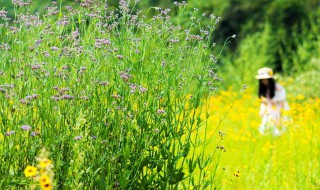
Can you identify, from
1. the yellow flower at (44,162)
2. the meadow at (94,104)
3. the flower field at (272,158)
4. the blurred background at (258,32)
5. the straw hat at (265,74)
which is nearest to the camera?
the yellow flower at (44,162)

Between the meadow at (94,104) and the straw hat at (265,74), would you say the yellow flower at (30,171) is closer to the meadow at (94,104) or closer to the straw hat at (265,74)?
the meadow at (94,104)

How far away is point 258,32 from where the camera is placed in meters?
13.5

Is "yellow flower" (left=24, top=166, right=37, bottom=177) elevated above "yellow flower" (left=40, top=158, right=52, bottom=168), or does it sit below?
below

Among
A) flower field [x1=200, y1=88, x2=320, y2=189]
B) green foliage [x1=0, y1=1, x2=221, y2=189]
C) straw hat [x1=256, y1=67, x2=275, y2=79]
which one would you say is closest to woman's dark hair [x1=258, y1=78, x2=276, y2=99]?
straw hat [x1=256, y1=67, x2=275, y2=79]

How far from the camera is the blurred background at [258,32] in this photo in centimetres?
1184

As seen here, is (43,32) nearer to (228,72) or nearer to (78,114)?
(78,114)

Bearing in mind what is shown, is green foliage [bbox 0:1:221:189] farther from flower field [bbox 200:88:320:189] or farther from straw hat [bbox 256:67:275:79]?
straw hat [bbox 256:67:275:79]

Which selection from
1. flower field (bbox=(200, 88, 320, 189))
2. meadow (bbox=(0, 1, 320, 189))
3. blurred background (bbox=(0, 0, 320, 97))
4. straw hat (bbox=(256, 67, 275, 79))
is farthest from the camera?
blurred background (bbox=(0, 0, 320, 97))

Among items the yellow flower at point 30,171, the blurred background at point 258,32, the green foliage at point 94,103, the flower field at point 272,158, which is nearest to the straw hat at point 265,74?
the flower field at point 272,158

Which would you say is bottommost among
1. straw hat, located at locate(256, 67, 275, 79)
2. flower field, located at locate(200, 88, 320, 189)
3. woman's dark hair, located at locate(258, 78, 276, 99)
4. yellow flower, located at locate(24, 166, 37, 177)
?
flower field, located at locate(200, 88, 320, 189)

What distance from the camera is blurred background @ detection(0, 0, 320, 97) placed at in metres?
11.8

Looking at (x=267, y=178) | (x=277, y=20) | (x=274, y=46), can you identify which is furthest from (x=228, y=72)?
(x=267, y=178)

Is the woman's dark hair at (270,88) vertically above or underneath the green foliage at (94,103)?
underneath

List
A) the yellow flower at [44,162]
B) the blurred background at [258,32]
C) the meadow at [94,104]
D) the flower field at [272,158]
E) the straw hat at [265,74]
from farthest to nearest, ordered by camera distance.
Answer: the blurred background at [258,32] → the straw hat at [265,74] → the flower field at [272,158] → the meadow at [94,104] → the yellow flower at [44,162]
